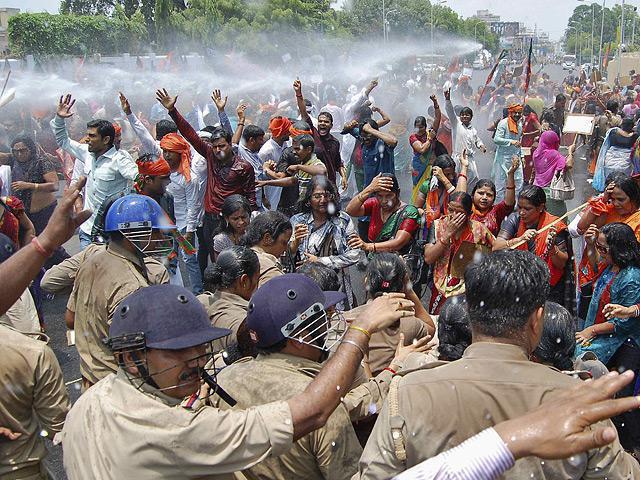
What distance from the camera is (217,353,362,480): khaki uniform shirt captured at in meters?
2.46

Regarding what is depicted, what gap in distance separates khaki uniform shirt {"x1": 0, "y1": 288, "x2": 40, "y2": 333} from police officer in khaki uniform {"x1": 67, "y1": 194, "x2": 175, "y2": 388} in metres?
0.55

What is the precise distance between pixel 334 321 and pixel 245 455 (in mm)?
1319

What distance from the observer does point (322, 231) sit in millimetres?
5590

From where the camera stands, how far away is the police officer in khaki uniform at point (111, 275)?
353cm

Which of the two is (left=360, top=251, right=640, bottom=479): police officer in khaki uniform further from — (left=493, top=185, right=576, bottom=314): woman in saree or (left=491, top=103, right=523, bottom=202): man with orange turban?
(left=491, top=103, right=523, bottom=202): man with orange turban

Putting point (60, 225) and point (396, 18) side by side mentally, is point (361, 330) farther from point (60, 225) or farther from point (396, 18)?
point (396, 18)

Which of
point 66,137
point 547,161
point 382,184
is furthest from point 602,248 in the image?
point 547,161

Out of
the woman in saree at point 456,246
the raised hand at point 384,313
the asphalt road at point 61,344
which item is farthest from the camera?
the woman in saree at point 456,246

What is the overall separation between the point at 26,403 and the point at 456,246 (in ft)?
11.4

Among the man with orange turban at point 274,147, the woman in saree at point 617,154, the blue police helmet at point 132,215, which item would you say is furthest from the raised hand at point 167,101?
the woman in saree at point 617,154

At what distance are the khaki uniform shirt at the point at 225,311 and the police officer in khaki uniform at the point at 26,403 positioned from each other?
930mm

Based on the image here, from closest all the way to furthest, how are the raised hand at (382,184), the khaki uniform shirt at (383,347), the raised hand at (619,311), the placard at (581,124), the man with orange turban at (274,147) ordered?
the khaki uniform shirt at (383,347) < the raised hand at (619,311) < the raised hand at (382,184) < the man with orange turban at (274,147) < the placard at (581,124)

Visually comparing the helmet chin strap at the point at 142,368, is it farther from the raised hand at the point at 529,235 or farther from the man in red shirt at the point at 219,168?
the man in red shirt at the point at 219,168

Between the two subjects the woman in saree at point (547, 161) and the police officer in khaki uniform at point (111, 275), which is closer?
the police officer in khaki uniform at point (111, 275)
